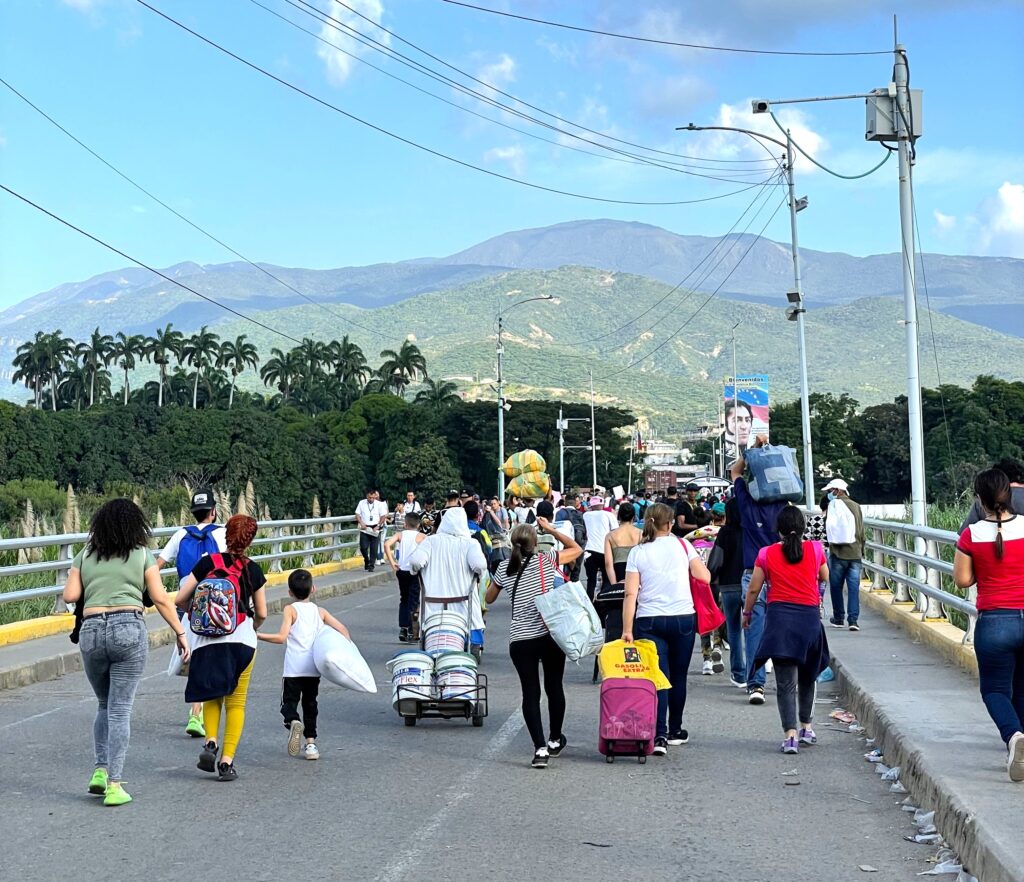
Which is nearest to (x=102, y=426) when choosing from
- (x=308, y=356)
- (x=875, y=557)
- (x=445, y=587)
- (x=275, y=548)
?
(x=308, y=356)

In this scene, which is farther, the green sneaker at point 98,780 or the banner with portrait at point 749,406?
the banner with portrait at point 749,406

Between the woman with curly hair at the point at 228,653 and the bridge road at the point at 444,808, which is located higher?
the woman with curly hair at the point at 228,653

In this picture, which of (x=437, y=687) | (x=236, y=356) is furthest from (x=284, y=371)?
(x=437, y=687)

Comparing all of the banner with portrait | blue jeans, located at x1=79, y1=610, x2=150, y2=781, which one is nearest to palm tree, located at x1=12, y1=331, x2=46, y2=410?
the banner with portrait

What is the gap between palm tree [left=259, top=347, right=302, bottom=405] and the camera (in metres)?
174

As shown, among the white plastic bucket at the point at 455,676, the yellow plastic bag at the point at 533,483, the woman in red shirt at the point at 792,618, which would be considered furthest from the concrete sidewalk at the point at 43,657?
the yellow plastic bag at the point at 533,483

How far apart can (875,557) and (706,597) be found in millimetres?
12228

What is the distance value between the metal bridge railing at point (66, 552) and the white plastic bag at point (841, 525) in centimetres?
848

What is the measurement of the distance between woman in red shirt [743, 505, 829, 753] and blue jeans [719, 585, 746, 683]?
3.18 meters

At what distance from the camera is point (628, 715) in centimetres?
970

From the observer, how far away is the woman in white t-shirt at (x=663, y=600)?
10133mm

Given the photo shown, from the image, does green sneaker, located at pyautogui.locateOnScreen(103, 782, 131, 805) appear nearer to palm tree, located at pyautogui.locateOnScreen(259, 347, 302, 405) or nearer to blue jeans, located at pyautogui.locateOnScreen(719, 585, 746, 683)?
blue jeans, located at pyautogui.locateOnScreen(719, 585, 746, 683)

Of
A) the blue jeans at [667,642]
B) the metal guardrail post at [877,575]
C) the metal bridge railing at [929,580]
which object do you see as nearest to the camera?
the blue jeans at [667,642]

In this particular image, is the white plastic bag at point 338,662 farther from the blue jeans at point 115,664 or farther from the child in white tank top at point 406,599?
the child in white tank top at point 406,599
